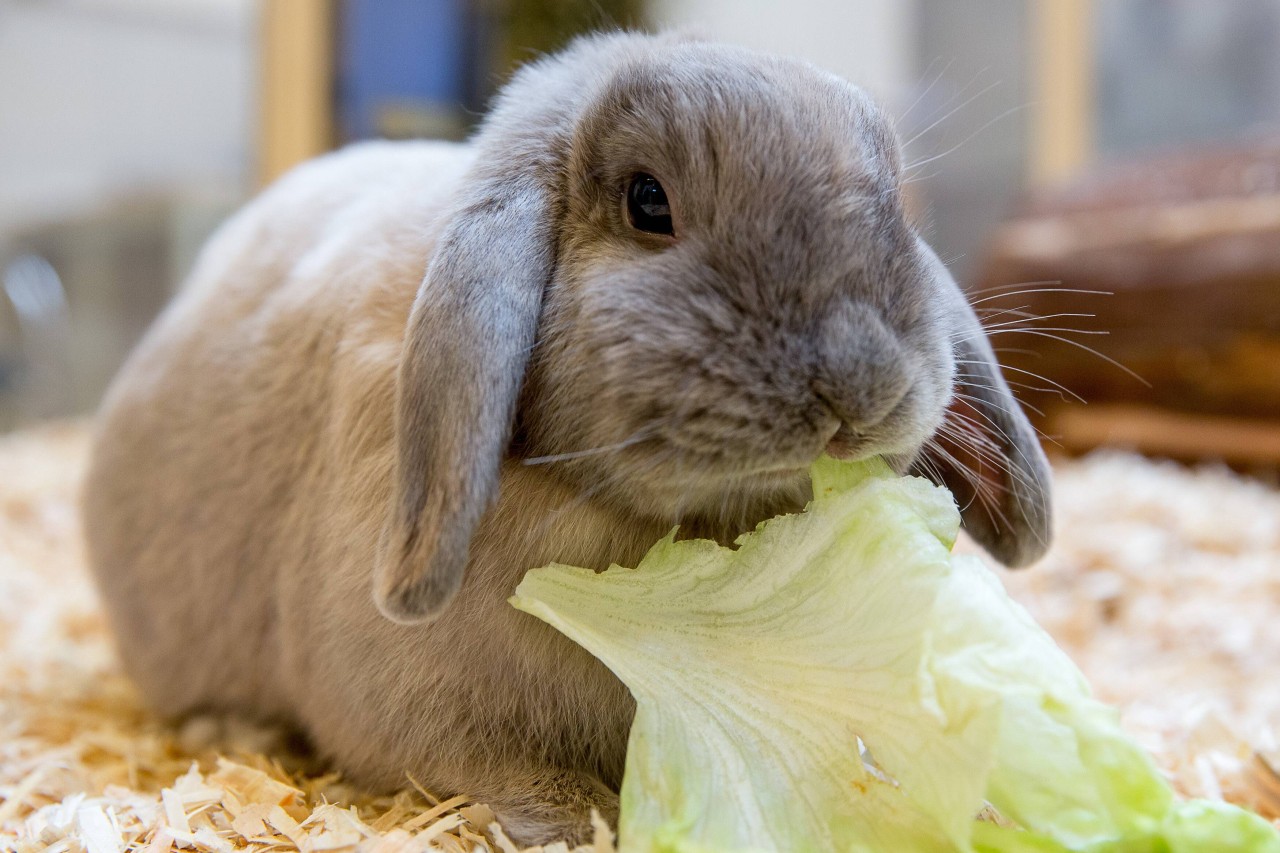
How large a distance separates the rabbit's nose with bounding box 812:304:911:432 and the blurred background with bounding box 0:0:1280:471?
361cm

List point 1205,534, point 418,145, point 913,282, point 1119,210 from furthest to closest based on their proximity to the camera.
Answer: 1. point 1119,210
2. point 1205,534
3. point 418,145
4. point 913,282

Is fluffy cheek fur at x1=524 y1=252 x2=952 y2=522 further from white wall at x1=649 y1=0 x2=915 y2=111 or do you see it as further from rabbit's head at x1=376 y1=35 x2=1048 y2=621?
white wall at x1=649 y1=0 x2=915 y2=111

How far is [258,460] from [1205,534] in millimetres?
2988

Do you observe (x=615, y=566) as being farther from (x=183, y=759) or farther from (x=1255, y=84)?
(x=1255, y=84)

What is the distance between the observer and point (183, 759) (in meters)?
2.23

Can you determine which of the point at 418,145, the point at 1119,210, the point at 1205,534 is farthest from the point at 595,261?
the point at 1119,210

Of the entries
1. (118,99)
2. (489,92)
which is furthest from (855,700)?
(118,99)

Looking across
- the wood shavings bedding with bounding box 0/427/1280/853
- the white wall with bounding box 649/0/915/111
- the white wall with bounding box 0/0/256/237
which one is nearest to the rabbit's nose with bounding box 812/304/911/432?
the wood shavings bedding with bounding box 0/427/1280/853

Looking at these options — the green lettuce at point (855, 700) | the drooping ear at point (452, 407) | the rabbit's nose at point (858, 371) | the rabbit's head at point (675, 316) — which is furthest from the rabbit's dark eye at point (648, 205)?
the green lettuce at point (855, 700)

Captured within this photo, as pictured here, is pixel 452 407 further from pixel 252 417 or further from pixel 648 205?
pixel 252 417

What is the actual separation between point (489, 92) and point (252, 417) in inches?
130

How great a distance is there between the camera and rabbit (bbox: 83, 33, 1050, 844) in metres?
1.44

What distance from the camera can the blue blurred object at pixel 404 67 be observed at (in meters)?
5.88

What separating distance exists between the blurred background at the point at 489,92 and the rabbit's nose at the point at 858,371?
11.8 feet
